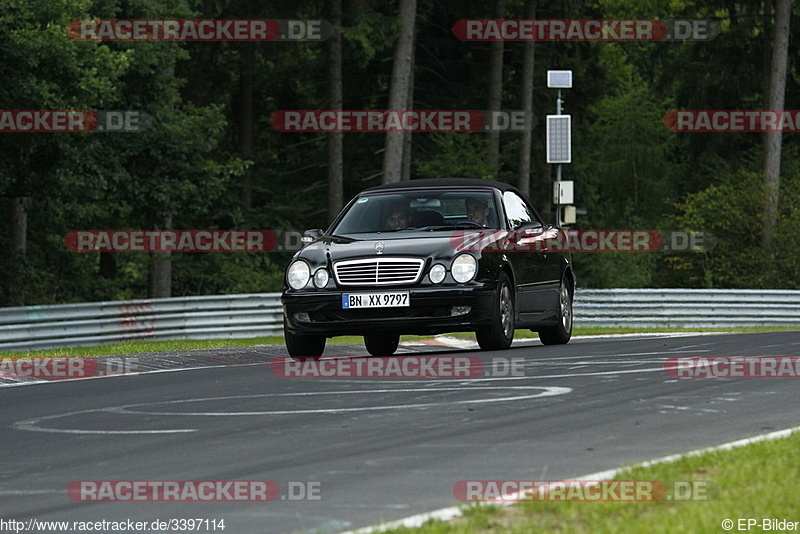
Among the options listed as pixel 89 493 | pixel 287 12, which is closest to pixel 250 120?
pixel 287 12

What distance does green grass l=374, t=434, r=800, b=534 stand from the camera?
605 centimetres

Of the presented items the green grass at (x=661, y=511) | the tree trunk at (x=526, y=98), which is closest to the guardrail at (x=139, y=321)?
the green grass at (x=661, y=511)

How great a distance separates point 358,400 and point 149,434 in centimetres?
203

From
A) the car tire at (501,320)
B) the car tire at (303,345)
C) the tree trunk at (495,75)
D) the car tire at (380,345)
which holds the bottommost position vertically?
the car tire at (380,345)

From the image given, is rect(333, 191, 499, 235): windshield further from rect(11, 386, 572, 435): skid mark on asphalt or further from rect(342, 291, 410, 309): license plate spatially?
rect(11, 386, 572, 435): skid mark on asphalt

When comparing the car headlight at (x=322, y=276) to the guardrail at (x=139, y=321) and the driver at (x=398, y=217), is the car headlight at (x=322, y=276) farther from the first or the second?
the guardrail at (x=139, y=321)

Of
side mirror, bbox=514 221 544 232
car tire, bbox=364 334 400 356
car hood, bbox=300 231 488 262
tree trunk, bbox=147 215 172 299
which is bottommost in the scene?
tree trunk, bbox=147 215 172 299

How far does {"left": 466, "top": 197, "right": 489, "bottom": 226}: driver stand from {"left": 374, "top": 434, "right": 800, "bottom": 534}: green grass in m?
9.22

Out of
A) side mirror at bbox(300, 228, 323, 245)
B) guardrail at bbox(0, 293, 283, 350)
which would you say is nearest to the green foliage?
guardrail at bbox(0, 293, 283, 350)

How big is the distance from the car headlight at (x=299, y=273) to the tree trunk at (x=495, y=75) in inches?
1380

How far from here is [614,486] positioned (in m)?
6.86

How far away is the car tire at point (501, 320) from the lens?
1562 centimetres

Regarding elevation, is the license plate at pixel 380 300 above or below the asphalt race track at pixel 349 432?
above

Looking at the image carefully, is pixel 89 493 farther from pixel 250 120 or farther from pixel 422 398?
pixel 250 120
